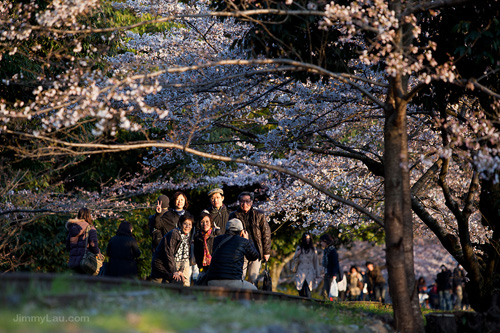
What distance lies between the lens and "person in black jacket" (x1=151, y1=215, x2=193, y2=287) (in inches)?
370

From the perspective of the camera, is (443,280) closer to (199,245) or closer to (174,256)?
(199,245)

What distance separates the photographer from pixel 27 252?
17.6 meters

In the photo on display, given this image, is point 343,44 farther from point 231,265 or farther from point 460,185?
point 460,185

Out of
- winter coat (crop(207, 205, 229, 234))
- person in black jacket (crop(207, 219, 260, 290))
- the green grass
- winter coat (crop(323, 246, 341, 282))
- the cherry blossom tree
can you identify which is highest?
the cherry blossom tree

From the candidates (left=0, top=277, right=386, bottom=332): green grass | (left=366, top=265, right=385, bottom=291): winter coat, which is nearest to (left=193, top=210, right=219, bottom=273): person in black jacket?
(left=0, top=277, right=386, bottom=332): green grass

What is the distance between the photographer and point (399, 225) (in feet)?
24.0

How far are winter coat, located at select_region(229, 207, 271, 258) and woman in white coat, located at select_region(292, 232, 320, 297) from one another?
10.8ft

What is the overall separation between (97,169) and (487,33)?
610 inches

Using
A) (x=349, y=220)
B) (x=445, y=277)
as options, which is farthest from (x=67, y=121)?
(x=445, y=277)

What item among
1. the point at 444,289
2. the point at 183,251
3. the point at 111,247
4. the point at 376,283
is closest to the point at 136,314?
the point at 183,251

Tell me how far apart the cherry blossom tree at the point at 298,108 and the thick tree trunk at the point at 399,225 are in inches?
0.5

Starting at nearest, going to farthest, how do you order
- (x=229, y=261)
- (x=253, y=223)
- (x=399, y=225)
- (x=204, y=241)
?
(x=399, y=225), (x=229, y=261), (x=204, y=241), (x=253, y=223)

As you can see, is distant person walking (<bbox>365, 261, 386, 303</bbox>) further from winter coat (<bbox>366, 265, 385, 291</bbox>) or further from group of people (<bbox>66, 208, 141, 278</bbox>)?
group of people (<bbox>66, 208, 141, 278</bbox>)

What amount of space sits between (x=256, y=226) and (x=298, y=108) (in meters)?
2.61
